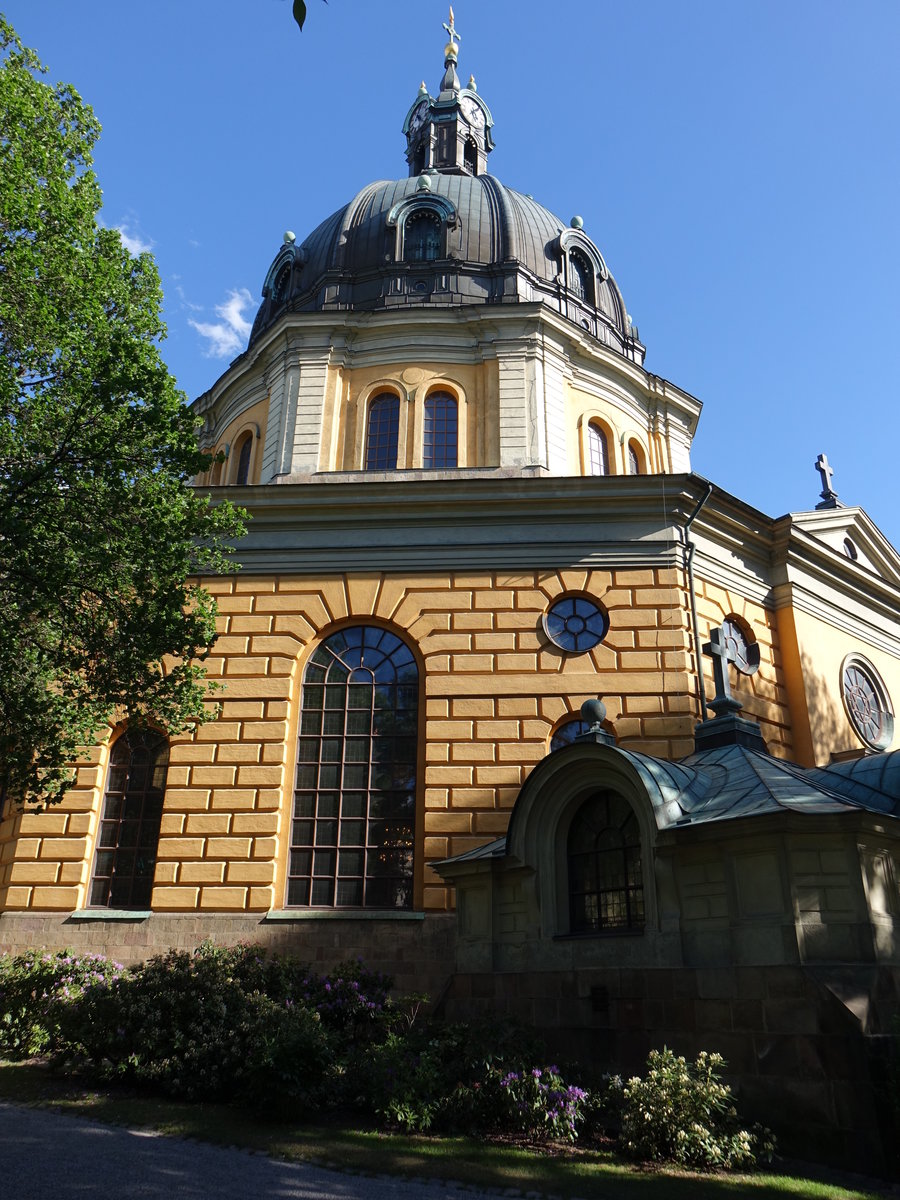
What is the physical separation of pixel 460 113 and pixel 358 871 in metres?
30.8

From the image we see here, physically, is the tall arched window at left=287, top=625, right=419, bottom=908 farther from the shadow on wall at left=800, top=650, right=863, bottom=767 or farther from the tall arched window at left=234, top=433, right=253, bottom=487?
the tall arched window at left=234, top=433, right=253, bottom=487

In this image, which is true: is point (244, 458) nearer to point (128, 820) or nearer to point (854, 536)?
point (128, 820)

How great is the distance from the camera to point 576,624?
58.2 ft

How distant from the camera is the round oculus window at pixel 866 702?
20453mm

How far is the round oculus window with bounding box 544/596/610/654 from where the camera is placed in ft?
57.5

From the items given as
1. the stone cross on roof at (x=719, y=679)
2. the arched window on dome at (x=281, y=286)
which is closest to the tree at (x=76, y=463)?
the stone cross on roof at (x=719, y=679)

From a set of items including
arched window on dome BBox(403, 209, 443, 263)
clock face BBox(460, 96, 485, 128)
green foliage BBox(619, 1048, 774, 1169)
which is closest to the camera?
green foliage BBox(619, 1048, 774, 1169)

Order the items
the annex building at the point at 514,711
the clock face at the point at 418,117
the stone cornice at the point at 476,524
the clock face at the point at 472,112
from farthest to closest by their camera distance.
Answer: the clock face at the point at 418,117
the clock face at the point at 472,112
the stone cornice at the point at 476,524
the annex building at the point at 514,711

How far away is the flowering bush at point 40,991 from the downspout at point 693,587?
10.5m

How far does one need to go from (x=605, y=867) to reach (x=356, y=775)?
5681 mm

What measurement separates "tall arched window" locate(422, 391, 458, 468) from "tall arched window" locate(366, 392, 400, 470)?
73 cm

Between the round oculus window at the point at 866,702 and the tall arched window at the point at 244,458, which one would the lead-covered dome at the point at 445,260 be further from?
the round oculus window at the point at 866,702

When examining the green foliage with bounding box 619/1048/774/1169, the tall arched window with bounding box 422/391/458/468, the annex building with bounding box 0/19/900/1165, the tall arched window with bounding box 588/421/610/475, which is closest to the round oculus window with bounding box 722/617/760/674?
the annex building with bounding box 0/19/900/1165

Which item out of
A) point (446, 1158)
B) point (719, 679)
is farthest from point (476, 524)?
point (446, 1158)
